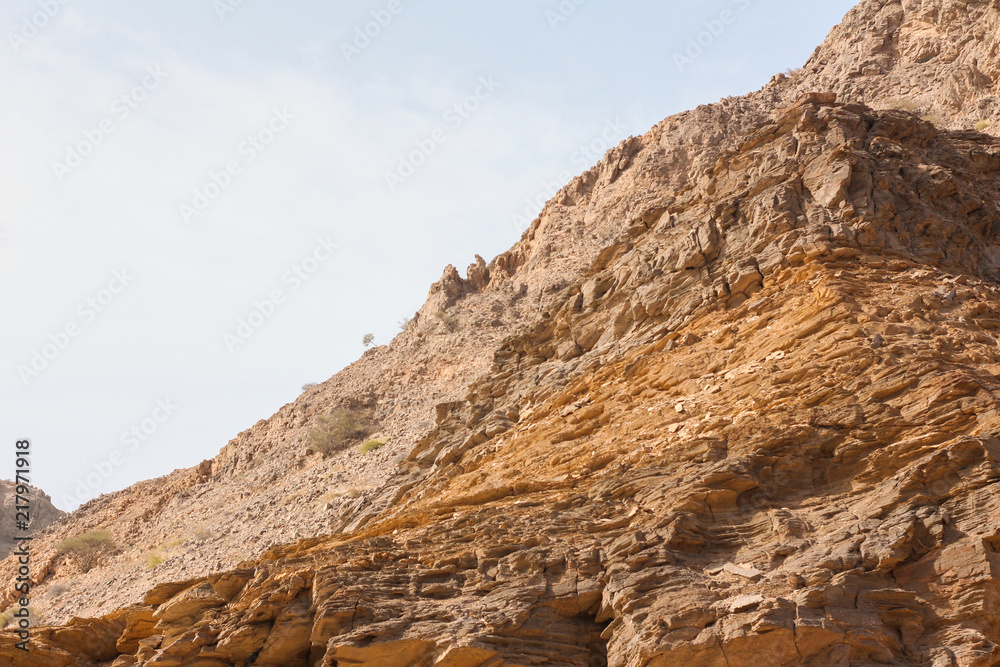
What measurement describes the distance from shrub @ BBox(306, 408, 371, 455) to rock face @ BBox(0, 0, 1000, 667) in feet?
50.8

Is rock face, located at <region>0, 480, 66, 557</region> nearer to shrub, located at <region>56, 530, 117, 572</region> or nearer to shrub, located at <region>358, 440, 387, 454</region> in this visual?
shrub, located at <region>56, 530, 117, 572</region>

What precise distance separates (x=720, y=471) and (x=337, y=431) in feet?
93.7

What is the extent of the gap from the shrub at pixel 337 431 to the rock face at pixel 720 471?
610 inches

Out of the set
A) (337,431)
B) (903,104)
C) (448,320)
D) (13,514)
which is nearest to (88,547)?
(337,431)

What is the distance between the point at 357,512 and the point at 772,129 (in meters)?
15.2

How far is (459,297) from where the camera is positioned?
156 ft

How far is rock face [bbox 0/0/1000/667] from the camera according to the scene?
33.3ft

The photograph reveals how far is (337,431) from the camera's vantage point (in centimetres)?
3869

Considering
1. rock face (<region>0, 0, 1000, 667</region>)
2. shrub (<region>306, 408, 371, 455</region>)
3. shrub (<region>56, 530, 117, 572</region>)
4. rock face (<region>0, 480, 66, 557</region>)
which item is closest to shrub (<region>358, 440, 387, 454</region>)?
shrub (<region>306, 408, 371, 455</region>)

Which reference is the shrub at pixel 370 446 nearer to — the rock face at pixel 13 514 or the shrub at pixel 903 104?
the rock face at pixel 13 514

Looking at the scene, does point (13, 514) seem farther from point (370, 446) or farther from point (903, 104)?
point (903, 104)

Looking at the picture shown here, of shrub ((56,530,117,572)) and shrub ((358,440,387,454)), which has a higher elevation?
shrub ((358,440,387,454))

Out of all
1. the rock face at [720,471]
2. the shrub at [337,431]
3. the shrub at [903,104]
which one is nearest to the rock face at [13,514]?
the shrub at [337,431]

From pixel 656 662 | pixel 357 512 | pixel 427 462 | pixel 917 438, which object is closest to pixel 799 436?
pixel 917 438
